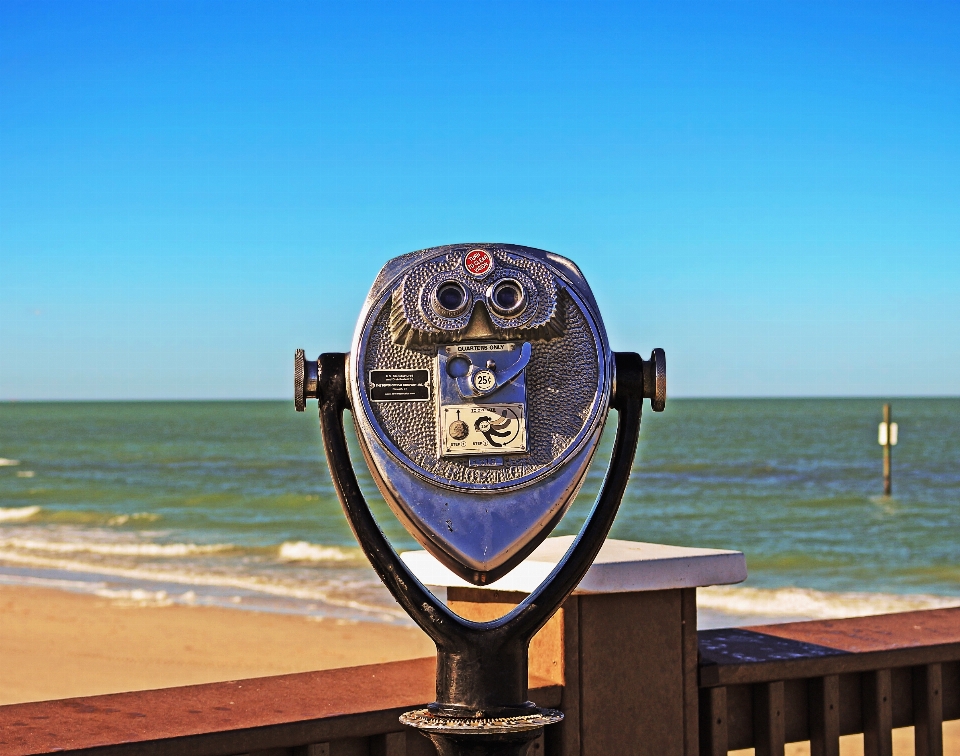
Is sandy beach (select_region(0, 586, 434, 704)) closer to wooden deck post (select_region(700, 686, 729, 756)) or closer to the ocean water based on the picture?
the ocean water

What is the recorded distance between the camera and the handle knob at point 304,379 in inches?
56.3

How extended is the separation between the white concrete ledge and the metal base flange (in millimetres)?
231

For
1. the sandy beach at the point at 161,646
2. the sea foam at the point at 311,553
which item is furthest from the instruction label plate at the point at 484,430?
the sea foam at the point at 311,553

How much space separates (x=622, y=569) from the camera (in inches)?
66.3

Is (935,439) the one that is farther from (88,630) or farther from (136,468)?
(88,630)

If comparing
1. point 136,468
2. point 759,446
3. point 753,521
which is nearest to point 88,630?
point 753,521


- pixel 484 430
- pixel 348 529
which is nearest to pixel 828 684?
pixel 484 430

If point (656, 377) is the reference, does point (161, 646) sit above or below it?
below

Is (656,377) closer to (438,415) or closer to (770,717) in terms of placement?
(438,415)

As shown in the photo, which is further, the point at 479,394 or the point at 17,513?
the point at 17,513

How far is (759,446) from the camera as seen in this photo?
3881 cm

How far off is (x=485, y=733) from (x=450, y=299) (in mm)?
504

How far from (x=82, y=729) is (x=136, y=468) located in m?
31.1

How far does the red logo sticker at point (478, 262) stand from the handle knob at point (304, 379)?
0.72ft
